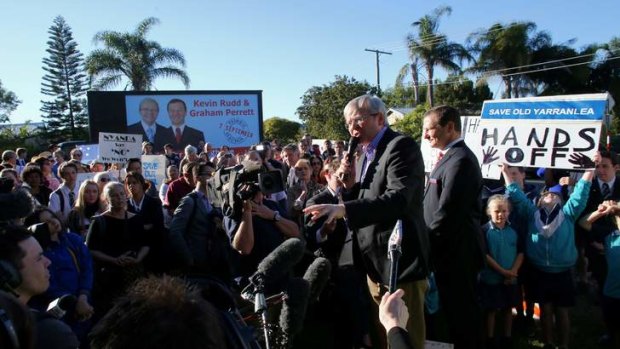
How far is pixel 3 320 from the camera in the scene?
1.35 metres

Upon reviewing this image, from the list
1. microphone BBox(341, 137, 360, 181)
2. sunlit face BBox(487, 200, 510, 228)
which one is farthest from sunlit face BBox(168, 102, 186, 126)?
microphone BBox(341, 137, 360, 181)

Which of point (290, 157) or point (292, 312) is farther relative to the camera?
point (290, 157)

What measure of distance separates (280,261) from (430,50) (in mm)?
43249

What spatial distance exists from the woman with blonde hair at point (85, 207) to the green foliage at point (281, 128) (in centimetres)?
3175

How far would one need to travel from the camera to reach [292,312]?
2418 millimetres

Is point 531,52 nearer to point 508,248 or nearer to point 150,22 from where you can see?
point 150,22

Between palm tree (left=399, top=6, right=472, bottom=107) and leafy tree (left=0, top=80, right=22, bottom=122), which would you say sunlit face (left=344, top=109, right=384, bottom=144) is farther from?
leafy tree (left=0, top=80, right=22, bottom=122)

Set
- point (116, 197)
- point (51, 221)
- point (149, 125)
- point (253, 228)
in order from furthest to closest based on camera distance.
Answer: point (149, 125) → point (116, 197) → point (51, 221) → point (253, 228)

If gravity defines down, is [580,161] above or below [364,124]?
below

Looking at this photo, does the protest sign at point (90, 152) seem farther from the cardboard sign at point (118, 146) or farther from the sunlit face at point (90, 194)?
the sunlit face at point (90, 194)

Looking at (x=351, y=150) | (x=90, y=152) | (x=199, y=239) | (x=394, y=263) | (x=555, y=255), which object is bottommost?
(x=555, y=255)

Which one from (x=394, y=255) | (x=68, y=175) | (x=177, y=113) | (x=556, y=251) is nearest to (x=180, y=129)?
(x=177, y=113)

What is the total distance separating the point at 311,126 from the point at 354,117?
39349mm

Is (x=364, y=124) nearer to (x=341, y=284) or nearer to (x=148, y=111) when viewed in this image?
(x=341, y=284)
